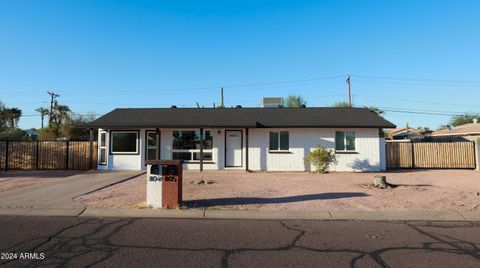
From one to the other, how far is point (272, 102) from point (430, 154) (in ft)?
37.2

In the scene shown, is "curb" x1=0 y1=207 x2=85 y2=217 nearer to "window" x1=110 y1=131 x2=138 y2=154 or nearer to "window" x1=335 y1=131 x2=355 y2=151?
"window" x1=110 y1=131 x2=138 y2=154

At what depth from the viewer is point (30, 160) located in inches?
805

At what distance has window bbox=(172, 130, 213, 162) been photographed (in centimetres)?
1941

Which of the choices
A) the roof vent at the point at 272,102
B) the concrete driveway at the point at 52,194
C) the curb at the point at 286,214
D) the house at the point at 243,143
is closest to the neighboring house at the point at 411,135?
the roof vent at the point at 272,102

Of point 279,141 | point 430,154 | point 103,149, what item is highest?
point 279,141

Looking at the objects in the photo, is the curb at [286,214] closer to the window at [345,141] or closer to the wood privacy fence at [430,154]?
the window at [345,141]

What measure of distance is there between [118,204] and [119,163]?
1072 centimetres

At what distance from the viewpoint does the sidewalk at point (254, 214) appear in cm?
793

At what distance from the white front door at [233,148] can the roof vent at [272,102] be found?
6812mm

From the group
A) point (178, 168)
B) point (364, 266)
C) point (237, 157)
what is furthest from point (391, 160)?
point (364, 266)

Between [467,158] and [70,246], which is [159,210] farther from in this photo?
[467,158]

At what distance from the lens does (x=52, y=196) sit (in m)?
10.4

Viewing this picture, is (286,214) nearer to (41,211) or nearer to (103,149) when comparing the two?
(41,211)

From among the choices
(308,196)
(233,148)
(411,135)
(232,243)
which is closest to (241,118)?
(233,148)
